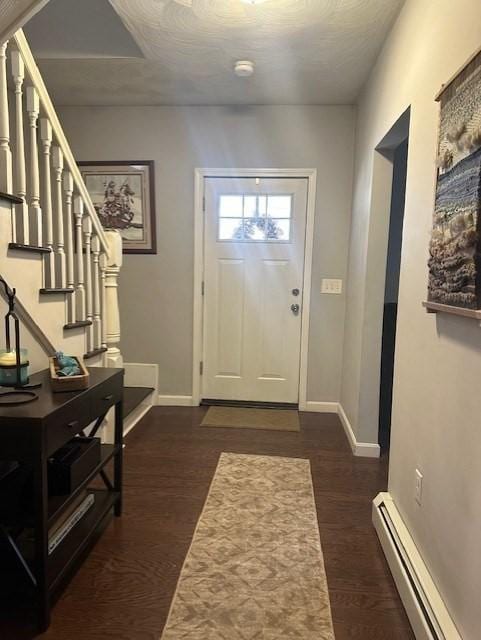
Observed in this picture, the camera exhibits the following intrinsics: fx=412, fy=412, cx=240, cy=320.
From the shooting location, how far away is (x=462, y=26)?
50.2 inches

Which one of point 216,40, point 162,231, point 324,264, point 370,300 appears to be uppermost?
point 216,40

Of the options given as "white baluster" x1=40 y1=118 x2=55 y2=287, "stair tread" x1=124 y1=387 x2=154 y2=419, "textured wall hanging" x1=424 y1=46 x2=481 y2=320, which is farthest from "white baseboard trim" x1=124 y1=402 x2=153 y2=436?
"textured wall hanging" x1=424 y1=46 x2=481 y2=320

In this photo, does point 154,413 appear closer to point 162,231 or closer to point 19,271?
point 162,231

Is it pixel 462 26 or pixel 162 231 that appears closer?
pixel 462 26

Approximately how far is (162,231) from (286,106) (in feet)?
4.71

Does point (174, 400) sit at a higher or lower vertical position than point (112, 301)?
lower

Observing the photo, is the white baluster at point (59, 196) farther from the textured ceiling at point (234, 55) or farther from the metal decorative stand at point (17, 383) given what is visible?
the textured ceiling at point (234, 55)

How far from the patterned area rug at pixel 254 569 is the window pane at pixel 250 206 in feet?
6.93

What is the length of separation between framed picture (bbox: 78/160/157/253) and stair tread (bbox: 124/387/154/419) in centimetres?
119

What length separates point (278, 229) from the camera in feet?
11.4

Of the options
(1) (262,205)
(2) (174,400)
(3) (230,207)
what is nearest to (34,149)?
(3) (230,207)

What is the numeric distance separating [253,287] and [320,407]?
1.19m

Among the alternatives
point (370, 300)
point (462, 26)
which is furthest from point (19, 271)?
point (370, 300)

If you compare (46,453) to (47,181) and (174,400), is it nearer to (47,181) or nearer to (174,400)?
(47,181)
